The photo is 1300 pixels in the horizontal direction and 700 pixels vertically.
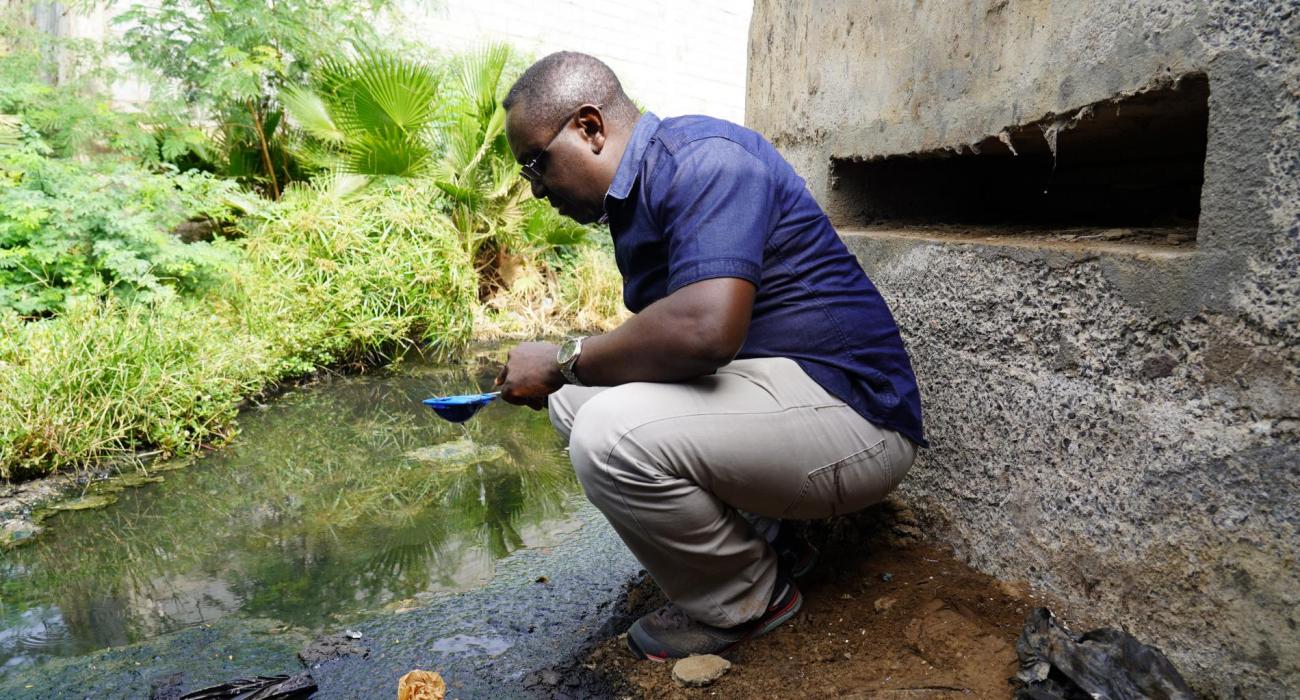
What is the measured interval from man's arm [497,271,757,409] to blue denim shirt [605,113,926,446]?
136 millimetres

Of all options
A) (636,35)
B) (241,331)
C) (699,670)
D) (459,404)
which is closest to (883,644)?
(699,670)

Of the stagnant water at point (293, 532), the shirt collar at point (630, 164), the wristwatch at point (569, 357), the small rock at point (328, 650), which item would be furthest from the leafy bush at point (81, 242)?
the shirt collar at point (630, 164)

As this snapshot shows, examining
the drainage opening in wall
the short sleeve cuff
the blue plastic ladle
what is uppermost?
the drainage opening in wall

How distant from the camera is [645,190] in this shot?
1778 millimetres

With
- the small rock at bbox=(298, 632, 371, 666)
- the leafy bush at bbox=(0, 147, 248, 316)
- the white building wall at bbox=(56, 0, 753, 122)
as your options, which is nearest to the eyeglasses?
the small rock at bbox=(298, 632, 371, 666)

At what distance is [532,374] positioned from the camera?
1931 mm

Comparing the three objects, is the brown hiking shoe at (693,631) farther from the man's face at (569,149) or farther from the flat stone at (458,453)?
the flat stone at (458,453)

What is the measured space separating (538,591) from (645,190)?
1190 mm

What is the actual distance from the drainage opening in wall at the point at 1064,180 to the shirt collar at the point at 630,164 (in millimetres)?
792

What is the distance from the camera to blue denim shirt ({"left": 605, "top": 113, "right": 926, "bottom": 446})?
1.73 metres

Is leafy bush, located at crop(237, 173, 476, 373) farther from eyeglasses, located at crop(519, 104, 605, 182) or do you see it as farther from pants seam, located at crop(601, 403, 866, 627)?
pants seam, located at crop(601, 403, 866, 627)

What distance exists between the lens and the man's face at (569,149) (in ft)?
6.11

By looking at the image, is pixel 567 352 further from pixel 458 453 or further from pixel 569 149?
pixel 458 453

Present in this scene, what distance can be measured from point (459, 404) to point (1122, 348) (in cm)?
139
